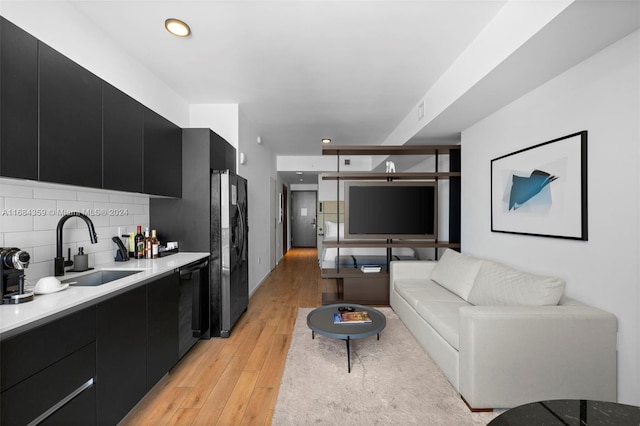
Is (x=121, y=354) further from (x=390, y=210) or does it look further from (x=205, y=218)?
(x=390, y=210)

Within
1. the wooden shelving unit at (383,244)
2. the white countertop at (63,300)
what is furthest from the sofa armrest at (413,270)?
the white countertop at (63,300)

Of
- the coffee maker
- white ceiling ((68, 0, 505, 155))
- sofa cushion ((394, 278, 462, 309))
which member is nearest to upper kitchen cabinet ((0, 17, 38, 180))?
the coffee maker

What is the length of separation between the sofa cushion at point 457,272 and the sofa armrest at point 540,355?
3.11ft

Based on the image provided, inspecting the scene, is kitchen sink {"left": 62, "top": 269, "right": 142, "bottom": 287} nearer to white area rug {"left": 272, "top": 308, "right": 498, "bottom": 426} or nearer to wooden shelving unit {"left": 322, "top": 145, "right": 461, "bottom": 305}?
white area rug {"left": 272, "top": 308, "right": 498, "bottom": 426}

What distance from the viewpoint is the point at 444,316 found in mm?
2219

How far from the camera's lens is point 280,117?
402 centimetres

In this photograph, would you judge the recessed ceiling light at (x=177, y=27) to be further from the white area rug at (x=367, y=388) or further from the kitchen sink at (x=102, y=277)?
the white area rug at (x=367, y=388)

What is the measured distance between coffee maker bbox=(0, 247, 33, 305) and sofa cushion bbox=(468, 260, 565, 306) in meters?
2.91

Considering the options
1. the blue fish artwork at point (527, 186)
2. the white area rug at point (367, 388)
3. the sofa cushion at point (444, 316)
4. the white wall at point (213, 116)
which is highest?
the white wall at point (213, 116)

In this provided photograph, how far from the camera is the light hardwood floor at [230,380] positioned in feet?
5.71

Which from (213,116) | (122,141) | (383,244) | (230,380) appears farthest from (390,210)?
(122,141)

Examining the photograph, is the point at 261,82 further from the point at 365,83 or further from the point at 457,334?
the point at 457,334

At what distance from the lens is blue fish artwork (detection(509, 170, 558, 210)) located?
222 centimetres

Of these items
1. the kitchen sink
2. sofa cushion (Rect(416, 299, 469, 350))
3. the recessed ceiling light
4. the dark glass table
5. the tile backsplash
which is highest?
the recessed ceiling light
